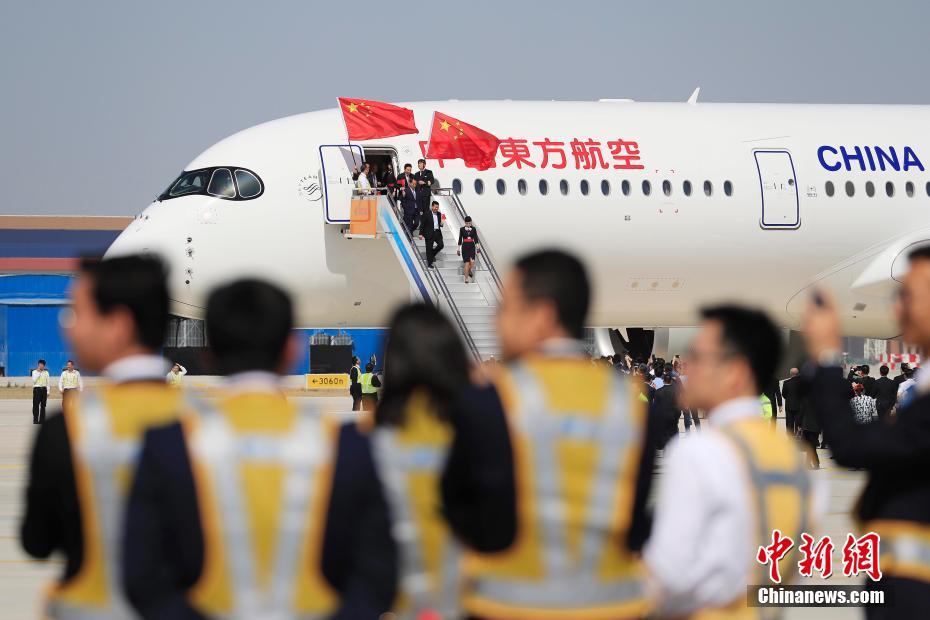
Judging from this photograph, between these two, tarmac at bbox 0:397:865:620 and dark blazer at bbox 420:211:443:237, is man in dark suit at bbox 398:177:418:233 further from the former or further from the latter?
tarmac at bbox 0:397:865:620

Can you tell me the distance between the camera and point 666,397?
2161 centimetres

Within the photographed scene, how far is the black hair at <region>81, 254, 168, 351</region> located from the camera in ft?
15.4

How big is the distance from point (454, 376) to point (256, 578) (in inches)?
54.9

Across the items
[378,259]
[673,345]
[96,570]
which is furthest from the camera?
[673,345]

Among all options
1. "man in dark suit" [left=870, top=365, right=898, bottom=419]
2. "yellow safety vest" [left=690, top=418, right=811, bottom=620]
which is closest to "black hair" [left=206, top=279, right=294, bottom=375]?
"yellow safety vest" [left=690, top=418, right=811, bottom=620]

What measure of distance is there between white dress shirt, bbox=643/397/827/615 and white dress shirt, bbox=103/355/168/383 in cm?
176

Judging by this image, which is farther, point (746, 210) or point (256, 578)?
point (746, 210)

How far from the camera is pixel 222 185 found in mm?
22828

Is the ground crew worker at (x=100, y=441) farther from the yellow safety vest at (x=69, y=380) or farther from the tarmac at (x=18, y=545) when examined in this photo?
the yellow safety vest at (x=69, y=380)

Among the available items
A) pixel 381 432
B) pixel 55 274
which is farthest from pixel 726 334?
pixel 55 274

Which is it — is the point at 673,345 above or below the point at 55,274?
A: below

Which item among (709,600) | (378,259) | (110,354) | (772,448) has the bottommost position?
(709,600)

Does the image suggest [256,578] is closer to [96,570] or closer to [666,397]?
[96,570]

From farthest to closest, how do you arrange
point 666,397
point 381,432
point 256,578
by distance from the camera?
point 666,397
point 381,432
point 256,578
